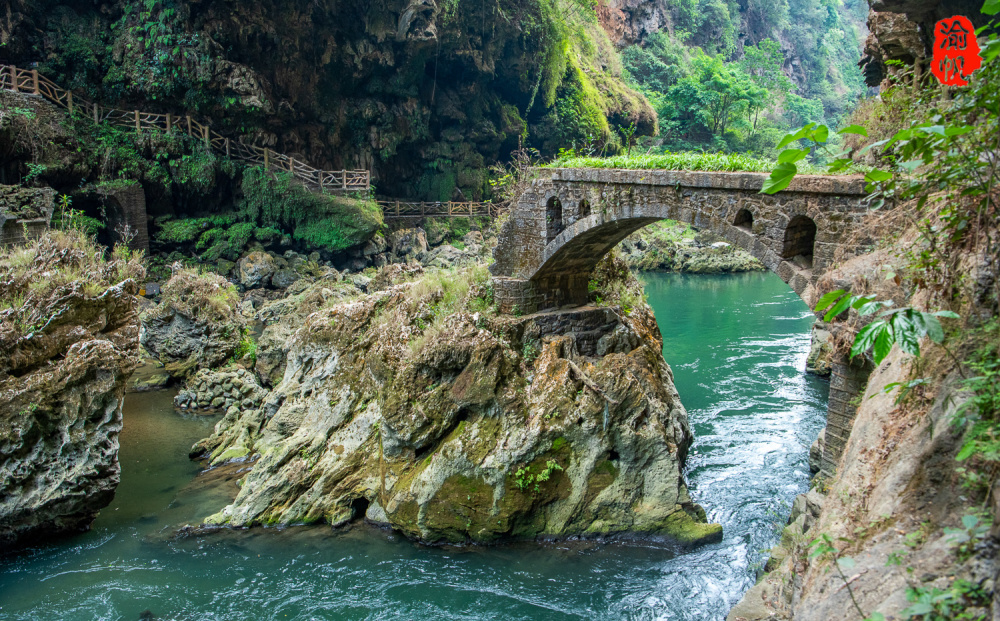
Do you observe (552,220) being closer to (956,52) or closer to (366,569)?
(366,569)

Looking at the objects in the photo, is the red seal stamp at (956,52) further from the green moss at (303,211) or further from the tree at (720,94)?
the tree at (720,94)

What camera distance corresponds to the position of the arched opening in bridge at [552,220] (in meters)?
10.9

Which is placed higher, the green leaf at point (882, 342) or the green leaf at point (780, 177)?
the green leaf at point (780, 177)

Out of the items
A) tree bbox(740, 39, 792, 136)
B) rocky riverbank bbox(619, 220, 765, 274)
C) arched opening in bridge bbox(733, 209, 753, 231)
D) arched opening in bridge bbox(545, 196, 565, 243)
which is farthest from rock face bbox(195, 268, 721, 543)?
tree bbox(740, 39, 792, 136)

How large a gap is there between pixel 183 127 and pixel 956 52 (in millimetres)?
26564

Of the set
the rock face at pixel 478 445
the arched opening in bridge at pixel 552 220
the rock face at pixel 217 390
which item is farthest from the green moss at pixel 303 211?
the arched opening in bridge at pixel 552 220

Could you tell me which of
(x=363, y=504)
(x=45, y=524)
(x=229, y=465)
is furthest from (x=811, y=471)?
(x=45, y=524)

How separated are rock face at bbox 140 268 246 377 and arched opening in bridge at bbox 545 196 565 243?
1024 centimetres

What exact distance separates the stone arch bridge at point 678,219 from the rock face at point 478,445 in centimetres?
106

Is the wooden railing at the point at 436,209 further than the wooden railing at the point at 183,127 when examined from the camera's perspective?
Yes

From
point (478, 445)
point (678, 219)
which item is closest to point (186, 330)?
point (478, 445)

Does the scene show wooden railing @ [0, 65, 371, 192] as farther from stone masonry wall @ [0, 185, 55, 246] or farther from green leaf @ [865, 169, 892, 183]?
green leaf @ [865, 169, 892, 183]

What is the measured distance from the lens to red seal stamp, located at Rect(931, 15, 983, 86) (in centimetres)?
366

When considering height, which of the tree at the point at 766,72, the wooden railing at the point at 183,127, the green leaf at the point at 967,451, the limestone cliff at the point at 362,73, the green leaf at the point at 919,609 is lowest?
the green leaf at the point at 919,609
